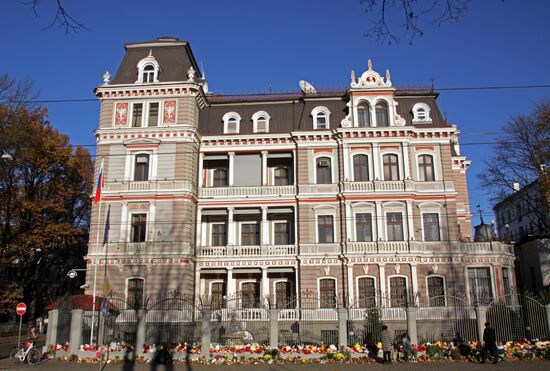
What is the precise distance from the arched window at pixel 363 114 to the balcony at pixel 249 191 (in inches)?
275

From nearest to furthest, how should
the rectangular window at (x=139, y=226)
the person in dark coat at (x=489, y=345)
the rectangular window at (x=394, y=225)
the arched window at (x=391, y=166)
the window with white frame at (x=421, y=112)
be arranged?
the person in dark coat at (x=489, y=345), the rectangular window at (x=139, y=226), the rectangular window at (x=394, y=225), the arched window at (x=391, y=166), the window with white frame at (x=421, y=112)

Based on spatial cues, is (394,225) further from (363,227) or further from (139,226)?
(139,226)

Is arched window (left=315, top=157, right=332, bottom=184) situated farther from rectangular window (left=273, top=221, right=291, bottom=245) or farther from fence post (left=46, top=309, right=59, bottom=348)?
fence post (left=46, top=309, right=59, bottom=348)

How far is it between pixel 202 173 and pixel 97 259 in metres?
9.94

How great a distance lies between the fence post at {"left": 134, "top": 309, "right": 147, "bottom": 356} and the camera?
22.8 m

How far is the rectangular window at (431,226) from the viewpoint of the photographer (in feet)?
114

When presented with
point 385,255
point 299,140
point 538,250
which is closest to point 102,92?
point 299,140

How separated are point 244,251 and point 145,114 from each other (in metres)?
12.2

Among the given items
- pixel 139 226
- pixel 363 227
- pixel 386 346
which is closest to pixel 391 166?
pixel 363 227

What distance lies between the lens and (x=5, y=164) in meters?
35.3

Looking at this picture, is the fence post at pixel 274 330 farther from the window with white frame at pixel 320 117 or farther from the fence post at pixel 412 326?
the window with white frame at pixel 320 117

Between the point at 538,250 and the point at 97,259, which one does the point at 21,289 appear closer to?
the point at 97,259

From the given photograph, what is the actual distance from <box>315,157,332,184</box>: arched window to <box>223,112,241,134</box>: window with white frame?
272 inches

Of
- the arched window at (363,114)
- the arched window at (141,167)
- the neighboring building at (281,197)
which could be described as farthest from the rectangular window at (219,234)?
the arched window at (363,114)
